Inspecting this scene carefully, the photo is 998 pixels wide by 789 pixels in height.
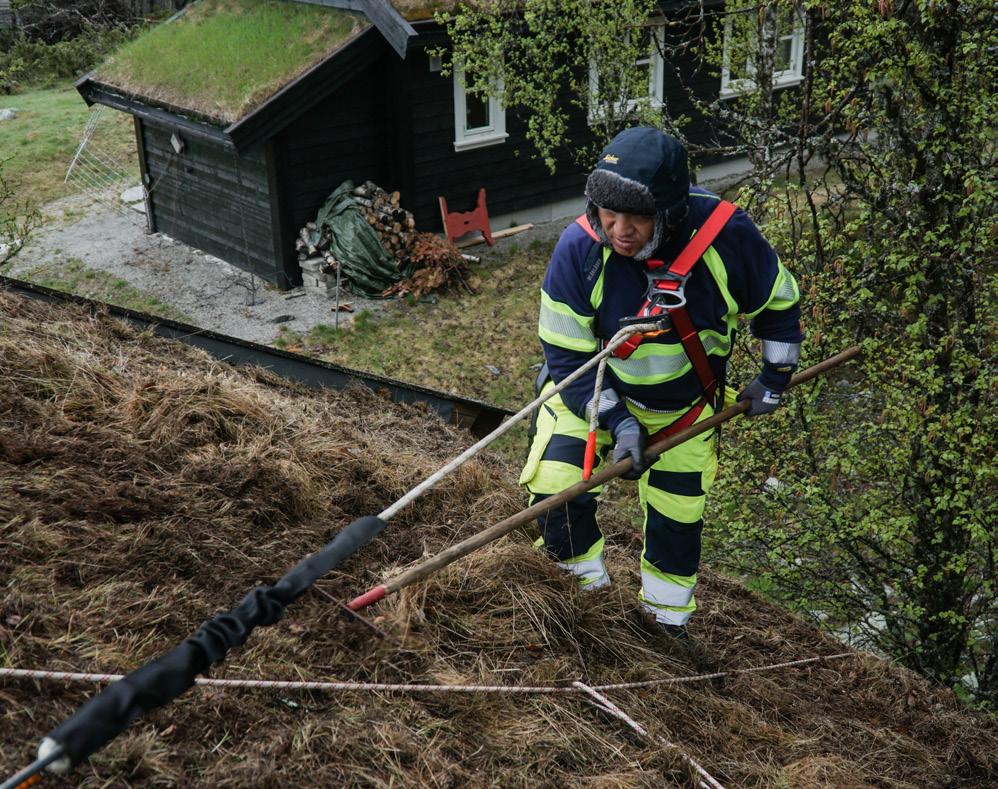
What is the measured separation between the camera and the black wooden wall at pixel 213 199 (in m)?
13.1

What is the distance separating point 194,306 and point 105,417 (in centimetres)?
862

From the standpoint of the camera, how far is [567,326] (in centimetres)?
381

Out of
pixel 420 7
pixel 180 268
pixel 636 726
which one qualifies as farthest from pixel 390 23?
pixel 636 726

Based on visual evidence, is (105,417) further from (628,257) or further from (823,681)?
(823,681)

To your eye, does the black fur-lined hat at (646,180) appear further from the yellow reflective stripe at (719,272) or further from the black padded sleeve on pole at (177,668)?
the black padded sleeve on pole at (177,668)

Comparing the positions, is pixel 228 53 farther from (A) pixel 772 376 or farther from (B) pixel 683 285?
(B) pixel 683 285

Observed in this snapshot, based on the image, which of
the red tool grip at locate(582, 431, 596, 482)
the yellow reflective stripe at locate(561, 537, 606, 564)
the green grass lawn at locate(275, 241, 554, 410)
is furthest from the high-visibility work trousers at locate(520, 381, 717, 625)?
the green grass lawn at locate(275, 241, 554, 410)

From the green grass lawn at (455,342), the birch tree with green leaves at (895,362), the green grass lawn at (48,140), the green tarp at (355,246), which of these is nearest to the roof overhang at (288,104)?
the green tarp at (355,246)

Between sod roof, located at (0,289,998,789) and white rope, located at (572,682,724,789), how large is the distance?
0.10 ft

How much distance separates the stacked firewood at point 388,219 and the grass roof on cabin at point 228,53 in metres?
1.83

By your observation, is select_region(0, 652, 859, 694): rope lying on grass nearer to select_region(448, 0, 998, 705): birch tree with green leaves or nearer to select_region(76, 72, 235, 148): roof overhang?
select_region(448, 0, 998, 705): birch tree with green leaves

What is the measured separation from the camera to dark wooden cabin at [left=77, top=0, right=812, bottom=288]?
12156mm

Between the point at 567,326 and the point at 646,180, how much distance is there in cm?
67

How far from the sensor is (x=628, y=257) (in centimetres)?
365
